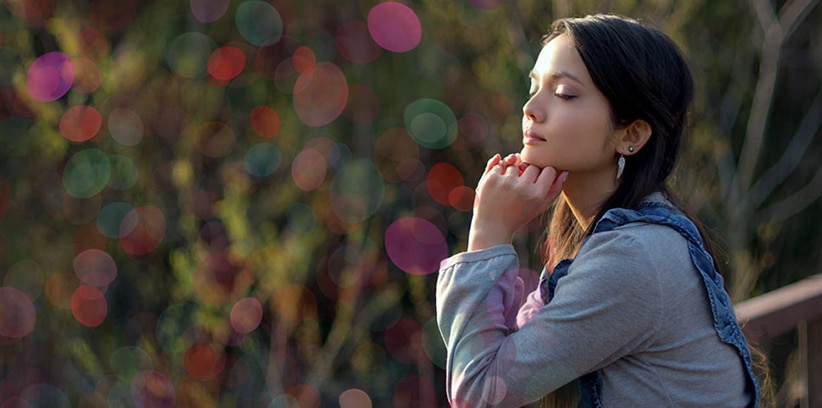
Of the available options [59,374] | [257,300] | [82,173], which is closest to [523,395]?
[257,300]

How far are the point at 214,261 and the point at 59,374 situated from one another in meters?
0.95

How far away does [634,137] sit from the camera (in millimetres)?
1161

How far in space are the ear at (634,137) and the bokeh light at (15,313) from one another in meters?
2.53

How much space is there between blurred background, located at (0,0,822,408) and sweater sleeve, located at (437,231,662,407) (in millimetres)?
1772

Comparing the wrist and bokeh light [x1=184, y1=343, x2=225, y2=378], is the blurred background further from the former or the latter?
the wrist

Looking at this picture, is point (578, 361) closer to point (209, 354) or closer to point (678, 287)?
point (678, 287)

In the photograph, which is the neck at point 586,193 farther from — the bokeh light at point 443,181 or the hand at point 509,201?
the bokeh light at point 443,181

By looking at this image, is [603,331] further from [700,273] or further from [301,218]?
[301,218]

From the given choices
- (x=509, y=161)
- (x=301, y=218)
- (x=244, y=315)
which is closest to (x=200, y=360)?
(x=244, y=315)

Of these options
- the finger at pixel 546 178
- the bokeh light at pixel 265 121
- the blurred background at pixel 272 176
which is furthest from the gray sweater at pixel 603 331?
the bokeh light at pixel 265 121

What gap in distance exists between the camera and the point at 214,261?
288 centimetres

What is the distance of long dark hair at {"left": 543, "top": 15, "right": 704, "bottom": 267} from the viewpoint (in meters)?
1.11

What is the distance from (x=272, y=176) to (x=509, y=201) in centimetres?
232

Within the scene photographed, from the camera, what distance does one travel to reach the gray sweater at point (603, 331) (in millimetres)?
1013
